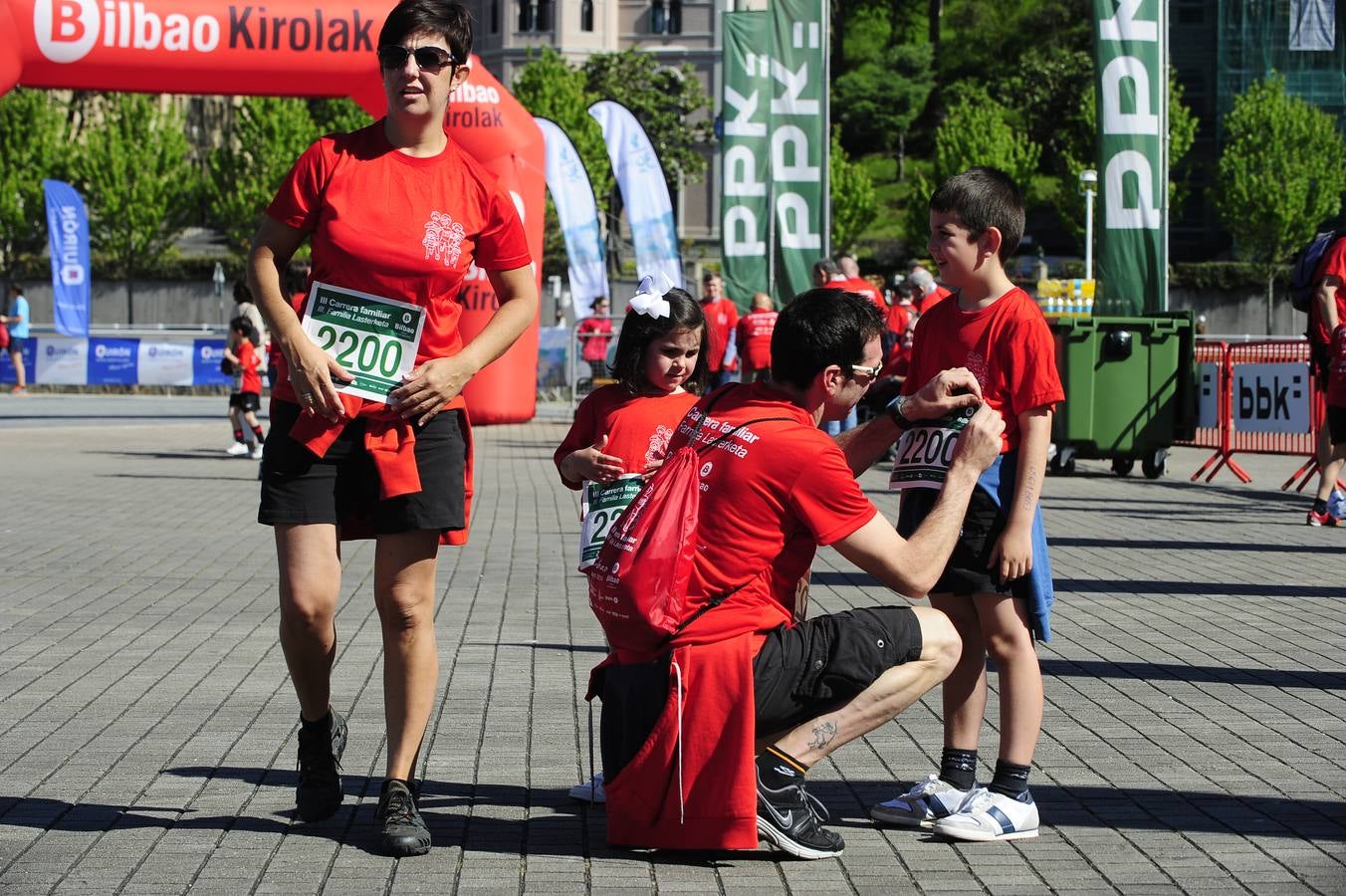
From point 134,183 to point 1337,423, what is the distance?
2357 inches

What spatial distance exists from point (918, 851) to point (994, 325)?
51.6 inches

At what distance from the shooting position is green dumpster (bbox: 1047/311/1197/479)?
→ 1652cm

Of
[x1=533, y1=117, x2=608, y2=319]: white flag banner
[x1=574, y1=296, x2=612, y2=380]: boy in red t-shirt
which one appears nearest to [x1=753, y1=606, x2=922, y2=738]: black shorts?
[x1=533, y1=117, x2=608, y2=319]: white flag banner

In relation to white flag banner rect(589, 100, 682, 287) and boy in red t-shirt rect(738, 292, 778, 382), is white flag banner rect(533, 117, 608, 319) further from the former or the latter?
boy in red t-shirt rect(738, 292, 778, 382)

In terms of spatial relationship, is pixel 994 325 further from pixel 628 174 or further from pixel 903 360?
pixel 628 174

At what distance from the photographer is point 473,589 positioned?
938 cm

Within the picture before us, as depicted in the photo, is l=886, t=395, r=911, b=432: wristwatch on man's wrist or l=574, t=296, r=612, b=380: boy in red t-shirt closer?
l=886, t=395, r=911, b=432: wristwatch on man's wrist

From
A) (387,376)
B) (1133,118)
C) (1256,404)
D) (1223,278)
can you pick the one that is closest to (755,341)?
(1133,118)

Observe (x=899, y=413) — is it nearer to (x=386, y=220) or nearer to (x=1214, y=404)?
(x=386, y=220)

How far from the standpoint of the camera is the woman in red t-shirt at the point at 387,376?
4.47m

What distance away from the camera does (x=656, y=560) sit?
4277 mm

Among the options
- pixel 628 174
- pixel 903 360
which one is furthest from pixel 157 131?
pixel 903 360

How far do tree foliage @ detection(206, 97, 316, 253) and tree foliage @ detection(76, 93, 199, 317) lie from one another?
135cm

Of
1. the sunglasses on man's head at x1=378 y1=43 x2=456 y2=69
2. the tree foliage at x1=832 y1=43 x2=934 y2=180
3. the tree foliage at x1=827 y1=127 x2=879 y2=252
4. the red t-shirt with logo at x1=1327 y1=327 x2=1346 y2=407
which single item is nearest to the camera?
the sunglasses on man's head at x1=378 y1=43 x2=456 y2=69
